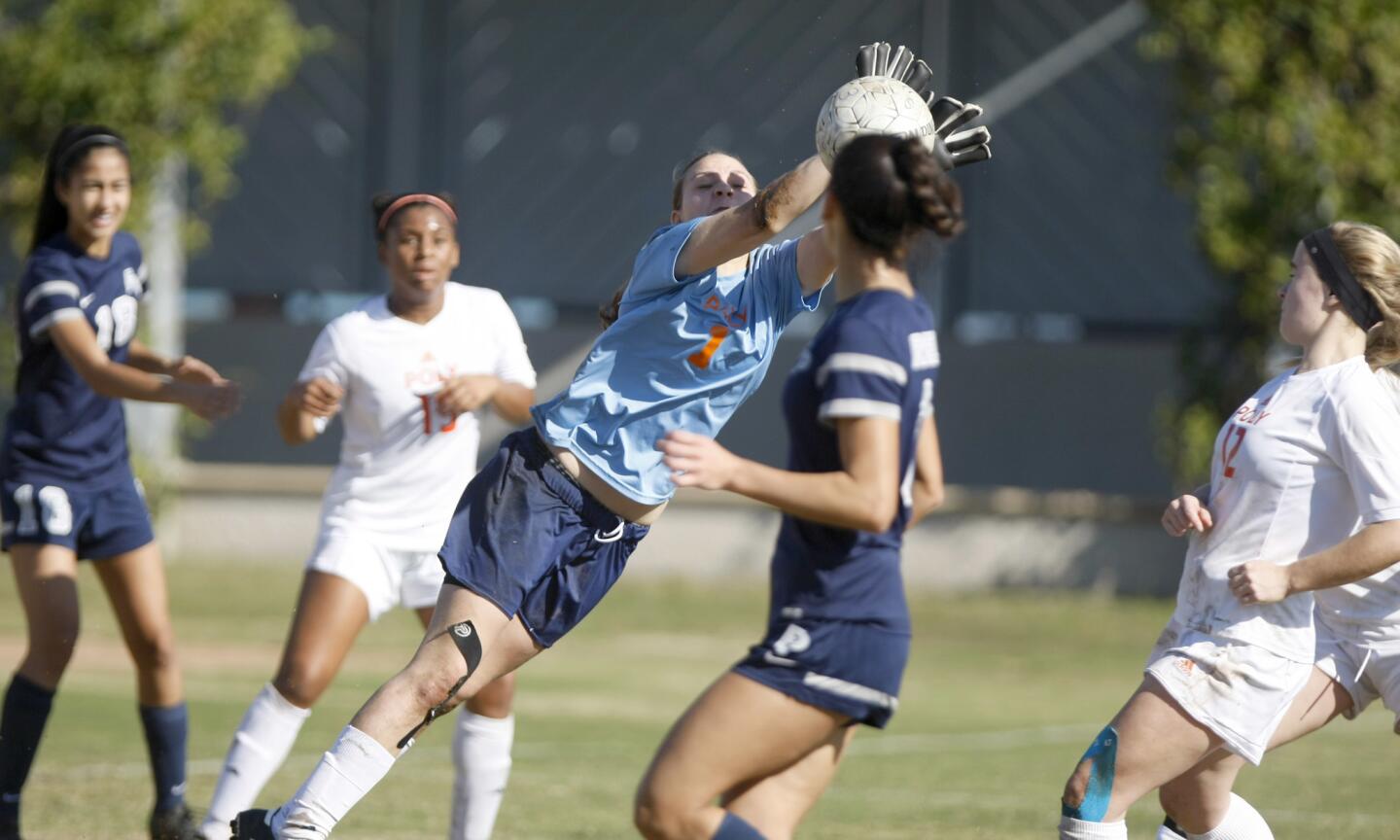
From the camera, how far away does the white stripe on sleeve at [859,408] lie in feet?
12.3

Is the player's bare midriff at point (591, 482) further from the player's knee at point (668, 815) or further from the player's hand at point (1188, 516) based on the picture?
the player's hand at point (1188, 516)

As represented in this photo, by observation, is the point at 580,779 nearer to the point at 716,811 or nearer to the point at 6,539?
the point at 6,539

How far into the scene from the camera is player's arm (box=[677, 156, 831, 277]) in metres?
4.55


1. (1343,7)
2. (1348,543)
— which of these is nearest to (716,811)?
(1348,543)

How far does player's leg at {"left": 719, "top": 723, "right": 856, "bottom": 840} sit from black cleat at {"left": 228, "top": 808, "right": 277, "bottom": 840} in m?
1.41

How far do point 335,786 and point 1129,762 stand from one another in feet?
6.54

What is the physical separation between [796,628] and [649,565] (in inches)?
548

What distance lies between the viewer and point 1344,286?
4.75m

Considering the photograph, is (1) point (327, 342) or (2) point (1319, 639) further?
(1) point (327, 342)

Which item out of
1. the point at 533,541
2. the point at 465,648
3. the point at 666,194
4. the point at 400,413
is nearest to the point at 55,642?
the point at 400,413

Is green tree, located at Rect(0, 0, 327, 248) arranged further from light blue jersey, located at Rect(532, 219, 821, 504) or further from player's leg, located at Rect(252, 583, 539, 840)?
player's leg, located at Rect(252, 583, 539, 840)

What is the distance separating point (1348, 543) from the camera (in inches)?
177


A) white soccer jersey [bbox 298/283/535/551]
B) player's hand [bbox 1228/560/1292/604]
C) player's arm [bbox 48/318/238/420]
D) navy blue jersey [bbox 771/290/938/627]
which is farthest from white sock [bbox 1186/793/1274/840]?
player's arm [bbox 48/318/238/420]

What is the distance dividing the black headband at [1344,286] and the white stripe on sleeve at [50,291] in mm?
3884
